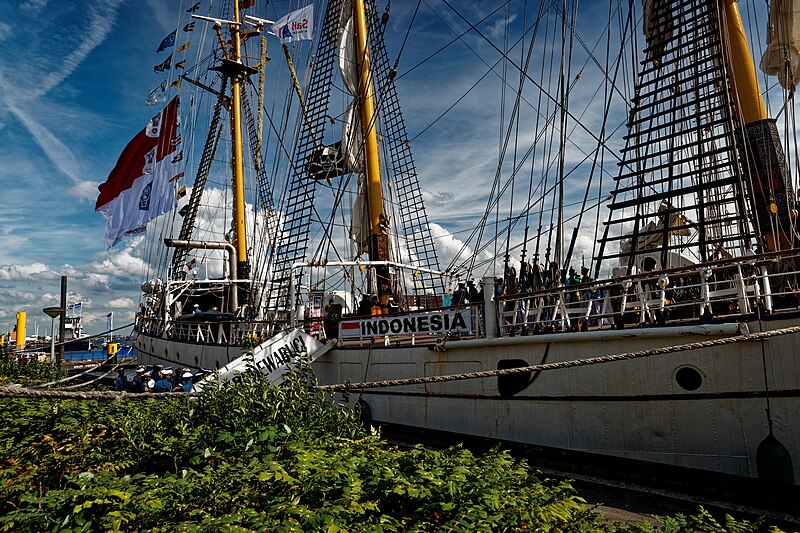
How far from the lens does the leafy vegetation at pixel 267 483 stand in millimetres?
3396

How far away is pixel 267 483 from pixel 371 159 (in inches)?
537

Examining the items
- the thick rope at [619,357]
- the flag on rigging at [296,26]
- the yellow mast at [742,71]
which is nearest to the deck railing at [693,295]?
the thick rope at [619,357]

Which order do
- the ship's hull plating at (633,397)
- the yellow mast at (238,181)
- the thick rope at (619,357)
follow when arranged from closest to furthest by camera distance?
Answer: the thick rope at (619,357), the ship's hull plating at (633,397), the yellow mast at (238,181)

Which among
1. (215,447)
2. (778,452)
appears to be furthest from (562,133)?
(215,447)

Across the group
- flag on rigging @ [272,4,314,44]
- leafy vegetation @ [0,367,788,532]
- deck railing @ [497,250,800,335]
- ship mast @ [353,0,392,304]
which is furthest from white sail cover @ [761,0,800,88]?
flag on rigging @ [272,4,314,44]

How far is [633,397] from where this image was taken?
748 centimetres

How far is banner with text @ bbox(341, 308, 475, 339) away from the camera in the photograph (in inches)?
396

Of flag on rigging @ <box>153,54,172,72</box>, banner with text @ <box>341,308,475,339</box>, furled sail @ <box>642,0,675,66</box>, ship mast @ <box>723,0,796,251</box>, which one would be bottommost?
banner with text @ <box>341,308,475,339</box>

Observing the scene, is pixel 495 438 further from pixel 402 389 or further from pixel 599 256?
pixel 599 256

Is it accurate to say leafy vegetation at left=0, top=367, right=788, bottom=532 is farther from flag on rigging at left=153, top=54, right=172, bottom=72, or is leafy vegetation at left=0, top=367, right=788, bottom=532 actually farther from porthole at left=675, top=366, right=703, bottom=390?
flag on rigging at left=153, top=54, right=172, bottom=72

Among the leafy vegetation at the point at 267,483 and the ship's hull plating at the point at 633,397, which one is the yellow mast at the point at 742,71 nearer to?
the ship's hull plating at the point at 633,397

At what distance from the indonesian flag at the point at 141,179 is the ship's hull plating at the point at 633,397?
17.5 meters

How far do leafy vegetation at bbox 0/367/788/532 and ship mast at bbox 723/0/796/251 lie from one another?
8033mm

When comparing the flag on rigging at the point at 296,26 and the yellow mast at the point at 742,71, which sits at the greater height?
the flag on rigging at the point at 296,26
